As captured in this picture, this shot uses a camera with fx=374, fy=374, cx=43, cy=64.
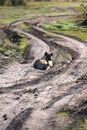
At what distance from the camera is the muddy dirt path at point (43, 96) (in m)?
14.9

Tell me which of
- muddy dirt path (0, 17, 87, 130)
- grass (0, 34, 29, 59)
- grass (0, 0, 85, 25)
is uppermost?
muddy dirt path (0, 17, 87, 130)

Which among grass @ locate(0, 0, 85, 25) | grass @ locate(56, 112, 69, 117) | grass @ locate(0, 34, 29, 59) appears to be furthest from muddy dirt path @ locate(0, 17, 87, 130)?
grass @ locate(0, 0, 85, 25)

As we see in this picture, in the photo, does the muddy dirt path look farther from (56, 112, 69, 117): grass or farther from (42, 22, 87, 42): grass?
(42, 22, 87, 42): grass

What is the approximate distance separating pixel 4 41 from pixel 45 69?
10.3m

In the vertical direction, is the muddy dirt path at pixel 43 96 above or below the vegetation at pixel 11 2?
above

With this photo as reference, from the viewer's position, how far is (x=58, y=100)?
1738 centimetres

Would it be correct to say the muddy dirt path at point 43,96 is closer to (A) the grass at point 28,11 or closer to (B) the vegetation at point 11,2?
(A) the grass at point 28,11

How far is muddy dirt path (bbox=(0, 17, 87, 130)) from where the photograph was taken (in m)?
14.9

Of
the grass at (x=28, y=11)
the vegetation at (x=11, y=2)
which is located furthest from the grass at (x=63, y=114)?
the vegetation at (x=11, y=2)

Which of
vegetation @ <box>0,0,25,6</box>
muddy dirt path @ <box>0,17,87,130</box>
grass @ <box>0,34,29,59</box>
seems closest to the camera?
muddy dirt path @ <box>0,17,87,130</box>

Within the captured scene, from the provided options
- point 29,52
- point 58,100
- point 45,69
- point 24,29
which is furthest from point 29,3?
point 58,100

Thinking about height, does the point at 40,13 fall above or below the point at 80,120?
below

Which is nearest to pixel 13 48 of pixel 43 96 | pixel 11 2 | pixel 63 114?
pixel 43 96

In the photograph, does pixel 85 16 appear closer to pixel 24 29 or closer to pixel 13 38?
pixel 24 29
